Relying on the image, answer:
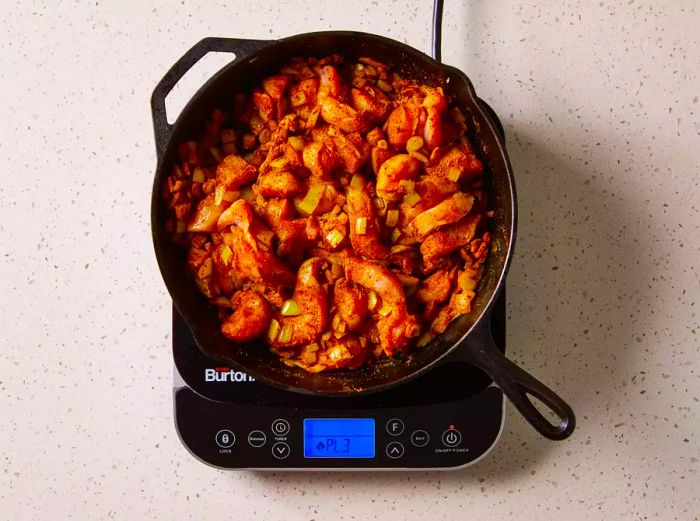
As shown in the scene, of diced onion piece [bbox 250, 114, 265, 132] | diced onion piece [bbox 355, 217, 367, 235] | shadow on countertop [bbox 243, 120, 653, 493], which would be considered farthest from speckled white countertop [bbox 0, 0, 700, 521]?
diced onion piece [bbox 355, 217, 367, 235]

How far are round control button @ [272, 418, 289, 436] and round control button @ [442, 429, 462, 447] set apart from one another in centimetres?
23

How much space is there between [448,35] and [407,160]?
321 millimetres

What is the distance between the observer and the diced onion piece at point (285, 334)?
1001mm

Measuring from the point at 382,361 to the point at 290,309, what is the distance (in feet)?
0.48

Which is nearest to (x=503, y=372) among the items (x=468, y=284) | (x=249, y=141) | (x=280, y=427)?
(x=468, y=284)

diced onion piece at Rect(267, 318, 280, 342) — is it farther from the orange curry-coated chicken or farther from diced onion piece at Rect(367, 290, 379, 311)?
diced onion piece at Rect(367, 290, 379, 311)

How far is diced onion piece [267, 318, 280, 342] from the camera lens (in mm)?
1008

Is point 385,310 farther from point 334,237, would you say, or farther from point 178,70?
point 178,70

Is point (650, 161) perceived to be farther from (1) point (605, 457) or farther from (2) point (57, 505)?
(2) point (57, 505)

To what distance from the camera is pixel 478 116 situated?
100 centimetres

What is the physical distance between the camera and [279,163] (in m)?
1.00

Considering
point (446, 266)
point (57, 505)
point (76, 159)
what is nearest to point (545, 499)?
point (446, 266)

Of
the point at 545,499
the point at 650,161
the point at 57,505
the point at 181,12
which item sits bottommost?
the point at 545,499

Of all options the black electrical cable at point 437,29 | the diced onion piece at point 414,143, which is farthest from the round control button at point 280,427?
the black electrical cable at point 437,29
